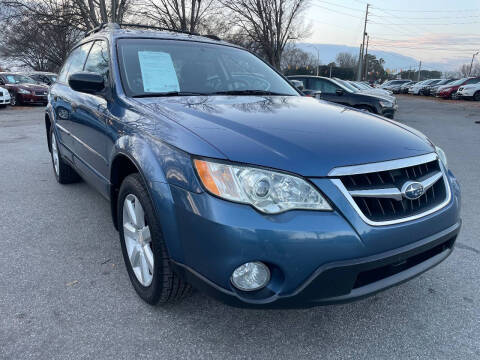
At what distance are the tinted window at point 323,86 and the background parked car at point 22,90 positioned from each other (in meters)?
12.5

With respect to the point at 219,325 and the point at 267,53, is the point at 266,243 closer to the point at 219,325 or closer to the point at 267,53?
the point at 219,325

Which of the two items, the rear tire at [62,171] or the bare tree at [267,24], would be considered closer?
the rear tire at [62,171]

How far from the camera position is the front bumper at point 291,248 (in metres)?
1.59

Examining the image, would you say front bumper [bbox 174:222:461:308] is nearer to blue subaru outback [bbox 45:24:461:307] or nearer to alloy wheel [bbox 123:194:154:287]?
blue subaru outback [bbox 45:24:461:307]

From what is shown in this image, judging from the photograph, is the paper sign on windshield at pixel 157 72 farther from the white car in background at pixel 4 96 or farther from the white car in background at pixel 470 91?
the white car in background at pixel 470 91

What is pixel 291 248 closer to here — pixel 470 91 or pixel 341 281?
pixel 341 281

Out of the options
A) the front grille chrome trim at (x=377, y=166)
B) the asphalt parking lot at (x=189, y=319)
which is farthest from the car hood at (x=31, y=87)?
the front grille chrome trim at (x=377, y=166)

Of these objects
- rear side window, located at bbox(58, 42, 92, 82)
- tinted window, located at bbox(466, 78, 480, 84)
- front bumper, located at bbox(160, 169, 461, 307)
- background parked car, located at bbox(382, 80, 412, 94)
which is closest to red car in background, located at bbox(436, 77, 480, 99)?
tinted window, located at bbox(466, 78, 480, 84)

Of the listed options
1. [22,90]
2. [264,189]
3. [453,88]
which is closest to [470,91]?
[453,88]

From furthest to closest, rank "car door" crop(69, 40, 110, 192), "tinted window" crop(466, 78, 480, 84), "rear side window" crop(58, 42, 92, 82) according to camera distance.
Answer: "tinted window" crop(466, 78, 480, 84) < "rear side window" crop(58, 42, 92, 82) < "car door" crop(69, 40, 110, 192)

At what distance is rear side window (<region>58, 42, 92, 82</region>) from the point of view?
379 cm

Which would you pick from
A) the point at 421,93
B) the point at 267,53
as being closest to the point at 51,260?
the point at 267,53

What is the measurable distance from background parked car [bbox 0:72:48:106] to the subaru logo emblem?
18.3 m

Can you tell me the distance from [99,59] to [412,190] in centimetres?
268
